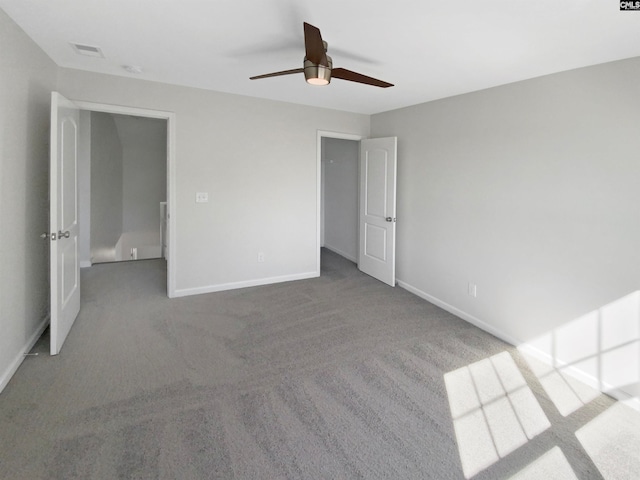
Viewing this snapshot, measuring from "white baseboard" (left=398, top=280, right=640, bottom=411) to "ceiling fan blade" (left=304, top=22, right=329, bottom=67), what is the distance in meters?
2.78

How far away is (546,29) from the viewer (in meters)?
2.04

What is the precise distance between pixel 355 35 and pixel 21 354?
3288 millimetres

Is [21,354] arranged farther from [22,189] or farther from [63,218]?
[22,189]

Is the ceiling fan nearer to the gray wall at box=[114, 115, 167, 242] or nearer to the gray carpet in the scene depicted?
the gray carpet

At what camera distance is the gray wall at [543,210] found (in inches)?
91.8

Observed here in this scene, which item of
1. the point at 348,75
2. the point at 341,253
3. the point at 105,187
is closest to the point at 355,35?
the point at 348,75

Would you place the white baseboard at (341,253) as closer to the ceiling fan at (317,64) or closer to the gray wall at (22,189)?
the ceiling fan at (317,64)

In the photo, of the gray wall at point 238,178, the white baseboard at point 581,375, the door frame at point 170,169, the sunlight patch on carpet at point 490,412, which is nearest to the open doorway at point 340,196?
the gray wall at point 238,178

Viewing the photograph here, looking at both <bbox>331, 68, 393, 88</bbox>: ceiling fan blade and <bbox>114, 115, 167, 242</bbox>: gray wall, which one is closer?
<bbox>331, 68, 393, 88</bbox>: ceiling fan blade

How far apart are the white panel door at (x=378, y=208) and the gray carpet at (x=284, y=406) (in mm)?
1313

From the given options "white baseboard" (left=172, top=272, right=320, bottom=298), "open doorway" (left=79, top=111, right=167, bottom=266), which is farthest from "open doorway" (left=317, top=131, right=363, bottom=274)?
"open doorway" (left=79, top=111, right=167, bottom=266)

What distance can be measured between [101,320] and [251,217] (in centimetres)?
194

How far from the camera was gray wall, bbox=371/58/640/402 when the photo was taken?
233 centimetres

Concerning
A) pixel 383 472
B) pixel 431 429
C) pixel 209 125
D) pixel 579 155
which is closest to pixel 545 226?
pixel 579 155
